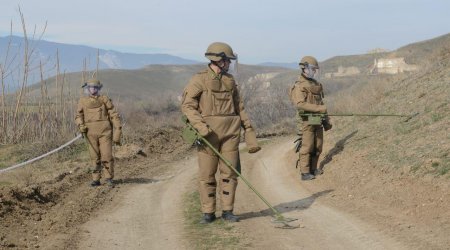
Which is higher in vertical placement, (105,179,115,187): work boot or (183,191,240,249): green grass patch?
(183,191,240,249): green grass patch

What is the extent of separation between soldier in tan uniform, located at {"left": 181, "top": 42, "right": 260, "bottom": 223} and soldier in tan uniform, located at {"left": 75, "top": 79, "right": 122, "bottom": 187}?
14.1 feet

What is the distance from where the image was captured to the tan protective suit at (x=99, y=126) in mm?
11531

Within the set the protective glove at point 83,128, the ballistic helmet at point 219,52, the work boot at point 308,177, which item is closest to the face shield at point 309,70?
the work boot at point 308,177

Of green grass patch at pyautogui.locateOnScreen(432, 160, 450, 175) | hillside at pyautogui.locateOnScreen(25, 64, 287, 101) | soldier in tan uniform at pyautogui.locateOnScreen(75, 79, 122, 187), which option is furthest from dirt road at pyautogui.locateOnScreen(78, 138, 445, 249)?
hillside at pyautogui.locateOnScreen(25, 64, 287, 101)

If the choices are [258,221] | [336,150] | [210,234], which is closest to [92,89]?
[258,221]

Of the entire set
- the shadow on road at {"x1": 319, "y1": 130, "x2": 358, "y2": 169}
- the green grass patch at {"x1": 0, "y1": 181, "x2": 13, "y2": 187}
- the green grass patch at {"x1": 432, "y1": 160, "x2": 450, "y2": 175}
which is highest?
the green grass patch at {"x1": 432, "y1": 160, "x2": 450, "y2": 175}

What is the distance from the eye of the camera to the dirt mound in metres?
7.37

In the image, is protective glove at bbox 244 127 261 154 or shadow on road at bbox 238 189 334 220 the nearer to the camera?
protective glove at bbox 244 127 261 154

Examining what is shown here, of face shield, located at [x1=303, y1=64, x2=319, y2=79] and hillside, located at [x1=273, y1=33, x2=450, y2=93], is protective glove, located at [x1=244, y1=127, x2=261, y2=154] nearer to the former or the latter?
face shield, located at [x1=303, y1=64, x2=319, y2=79]

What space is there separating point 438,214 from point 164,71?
17254 cm

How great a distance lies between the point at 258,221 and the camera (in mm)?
7887

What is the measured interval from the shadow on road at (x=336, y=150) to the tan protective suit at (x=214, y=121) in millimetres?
5182

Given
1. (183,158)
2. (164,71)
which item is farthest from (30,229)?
(164,71)

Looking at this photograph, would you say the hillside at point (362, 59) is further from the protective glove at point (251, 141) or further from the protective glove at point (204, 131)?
the protective glove at point (204, 131)
